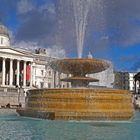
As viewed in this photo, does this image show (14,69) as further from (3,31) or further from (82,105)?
(82,105)

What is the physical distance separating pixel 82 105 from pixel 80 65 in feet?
13.8

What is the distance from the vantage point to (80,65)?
27.5m

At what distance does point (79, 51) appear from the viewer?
28.7 meters

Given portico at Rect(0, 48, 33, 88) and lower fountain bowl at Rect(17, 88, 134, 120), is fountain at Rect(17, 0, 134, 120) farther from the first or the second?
portico at Rect(0, 48, 33, 88)

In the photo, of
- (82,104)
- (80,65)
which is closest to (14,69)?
(80,65)

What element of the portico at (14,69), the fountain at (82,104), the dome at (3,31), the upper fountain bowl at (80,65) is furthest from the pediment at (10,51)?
the fountain at (82,104)

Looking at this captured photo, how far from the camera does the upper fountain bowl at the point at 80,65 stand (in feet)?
89.2

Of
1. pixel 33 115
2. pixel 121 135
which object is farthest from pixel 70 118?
pixel 121 135

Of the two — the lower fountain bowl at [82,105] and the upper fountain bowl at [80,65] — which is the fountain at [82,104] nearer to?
the lower fountain bowl at [82,105]

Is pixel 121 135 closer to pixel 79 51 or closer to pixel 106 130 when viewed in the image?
pixel 106 130

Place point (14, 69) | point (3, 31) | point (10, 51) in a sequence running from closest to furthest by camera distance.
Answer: point (10, 51) → point (14, 69) → point (3, 31)

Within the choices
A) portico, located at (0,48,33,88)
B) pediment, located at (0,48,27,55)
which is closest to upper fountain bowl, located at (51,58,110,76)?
portico, located at (0,48,33,88)

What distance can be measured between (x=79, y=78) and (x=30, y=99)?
3795 millimetres

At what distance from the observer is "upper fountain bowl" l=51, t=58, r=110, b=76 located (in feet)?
89.2
